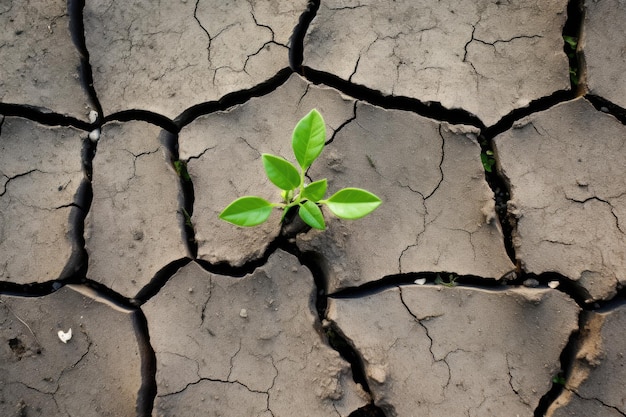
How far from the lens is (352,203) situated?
159cm

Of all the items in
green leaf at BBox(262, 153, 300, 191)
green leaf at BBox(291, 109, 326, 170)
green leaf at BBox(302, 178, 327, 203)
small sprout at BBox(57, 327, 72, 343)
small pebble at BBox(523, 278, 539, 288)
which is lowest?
small sprout at BBox(57, 327, 72, 343)

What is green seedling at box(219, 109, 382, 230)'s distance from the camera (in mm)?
1574

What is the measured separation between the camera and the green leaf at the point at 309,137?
5.16 ft

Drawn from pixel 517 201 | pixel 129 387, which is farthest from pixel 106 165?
pixel 517 201

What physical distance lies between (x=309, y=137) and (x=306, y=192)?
21 cm

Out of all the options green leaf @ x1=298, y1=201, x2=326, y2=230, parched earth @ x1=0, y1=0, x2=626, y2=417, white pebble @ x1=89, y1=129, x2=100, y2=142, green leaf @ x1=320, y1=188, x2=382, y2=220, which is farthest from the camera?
white pebble @ x1=89, y1=129, x2=100, y2=142

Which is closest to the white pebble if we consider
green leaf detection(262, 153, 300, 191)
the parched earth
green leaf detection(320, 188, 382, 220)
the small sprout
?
the parched earth

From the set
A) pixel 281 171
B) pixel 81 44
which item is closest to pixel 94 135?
pixel 81 44

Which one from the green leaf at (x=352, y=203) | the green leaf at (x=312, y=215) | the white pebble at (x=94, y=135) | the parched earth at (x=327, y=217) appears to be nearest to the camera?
the green leaf at (x=352, y=203)

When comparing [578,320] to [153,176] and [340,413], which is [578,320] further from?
[153,176]

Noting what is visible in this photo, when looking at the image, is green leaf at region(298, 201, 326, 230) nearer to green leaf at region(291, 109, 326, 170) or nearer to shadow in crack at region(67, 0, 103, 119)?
green leaf at region(291, 109, 326, 170)

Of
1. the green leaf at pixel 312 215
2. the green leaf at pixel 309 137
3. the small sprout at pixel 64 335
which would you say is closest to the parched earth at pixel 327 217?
the small sprout at pixel 64 335

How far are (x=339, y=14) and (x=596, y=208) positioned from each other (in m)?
1.39

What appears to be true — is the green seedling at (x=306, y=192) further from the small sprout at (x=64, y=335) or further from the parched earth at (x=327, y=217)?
the small sprout at (x=64, y=335)
